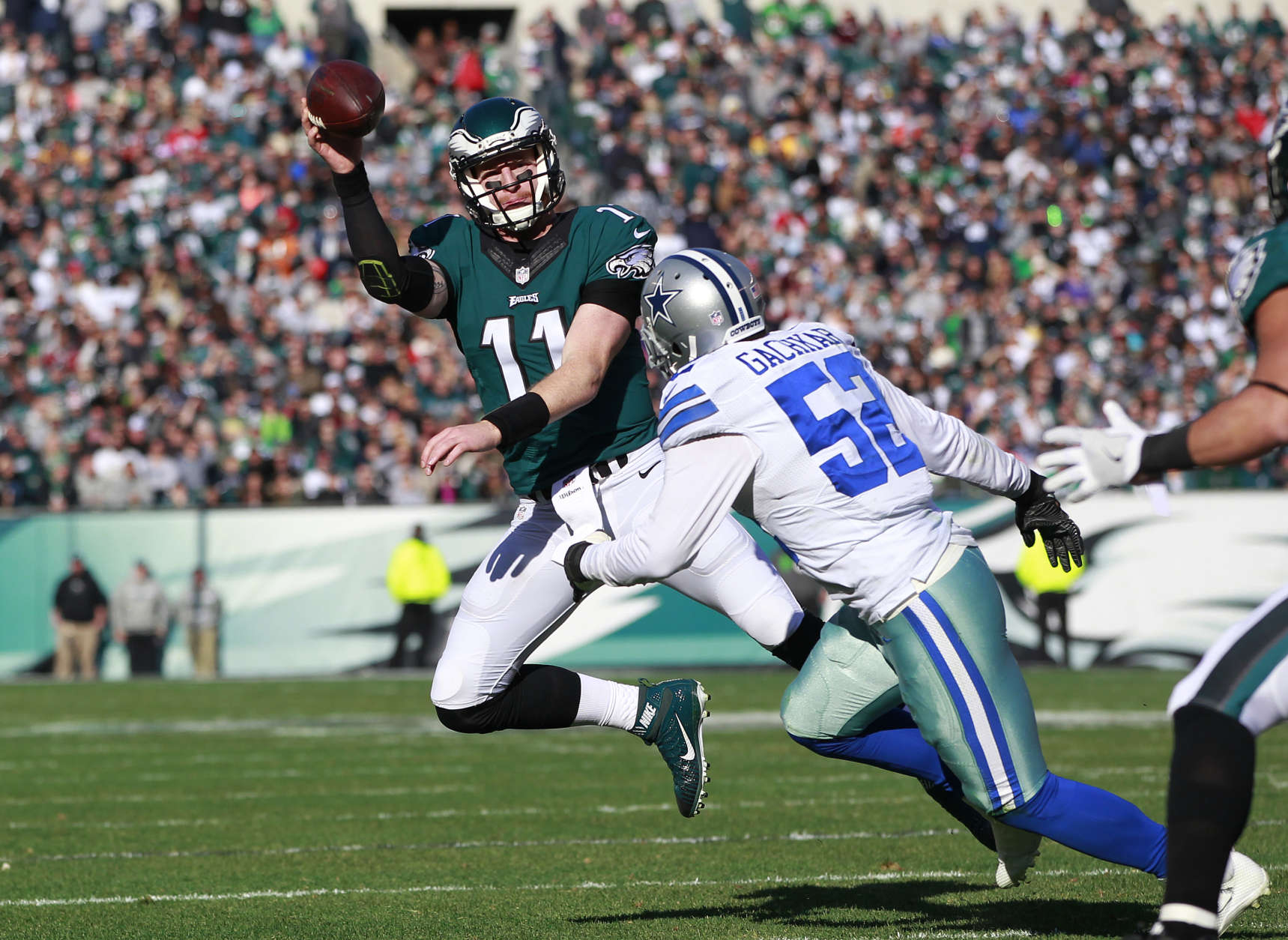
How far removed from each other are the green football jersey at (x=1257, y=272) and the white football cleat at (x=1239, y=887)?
1.31 metres

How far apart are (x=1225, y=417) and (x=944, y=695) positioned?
39.0 inches

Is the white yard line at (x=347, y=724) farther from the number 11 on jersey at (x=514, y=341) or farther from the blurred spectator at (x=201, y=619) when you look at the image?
the number 11 on jersey at (x=514, y=341)

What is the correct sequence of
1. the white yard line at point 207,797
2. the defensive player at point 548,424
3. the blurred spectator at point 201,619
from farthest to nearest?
the blurred spectator at point 201,619, the white yard line at point 207,797, the defensive player at point 548,424

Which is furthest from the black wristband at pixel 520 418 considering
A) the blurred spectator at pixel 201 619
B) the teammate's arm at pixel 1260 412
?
the blurred spectator at pixel 201 619

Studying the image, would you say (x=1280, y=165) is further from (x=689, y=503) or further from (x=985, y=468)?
(x=689, y=503)

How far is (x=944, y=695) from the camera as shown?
3.81 meters

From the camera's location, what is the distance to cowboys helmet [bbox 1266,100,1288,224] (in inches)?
125

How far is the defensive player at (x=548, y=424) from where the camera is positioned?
4.73 m

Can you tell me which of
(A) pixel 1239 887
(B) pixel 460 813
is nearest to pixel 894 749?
(A) pixel 1239 887

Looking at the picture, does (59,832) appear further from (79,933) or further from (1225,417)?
(1225,417)

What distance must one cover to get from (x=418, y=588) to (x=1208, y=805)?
484 inches

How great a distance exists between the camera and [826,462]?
3857 mm

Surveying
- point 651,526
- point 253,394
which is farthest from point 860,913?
point 253,394

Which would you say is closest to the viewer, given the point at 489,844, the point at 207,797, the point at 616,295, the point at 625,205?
the point at 616,295
